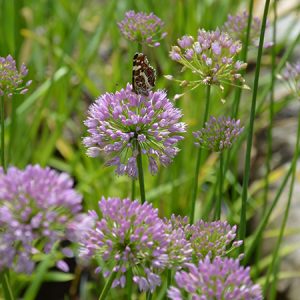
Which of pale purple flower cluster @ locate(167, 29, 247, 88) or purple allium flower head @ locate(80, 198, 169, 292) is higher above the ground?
pale purple flower cluster @ locate(167, 29, 247, 88)

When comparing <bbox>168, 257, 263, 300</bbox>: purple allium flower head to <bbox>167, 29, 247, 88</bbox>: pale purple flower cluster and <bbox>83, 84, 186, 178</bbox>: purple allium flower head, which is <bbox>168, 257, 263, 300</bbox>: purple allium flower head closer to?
<bbox>83, 84, 186, 178</bbox>: purple allium flower head

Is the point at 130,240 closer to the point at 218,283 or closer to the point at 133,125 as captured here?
the point at 218,283

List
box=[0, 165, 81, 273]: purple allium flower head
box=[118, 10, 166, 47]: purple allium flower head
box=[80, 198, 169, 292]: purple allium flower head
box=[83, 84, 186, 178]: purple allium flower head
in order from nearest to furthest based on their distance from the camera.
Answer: box=[0, 165, 81, 273]: purple allium flower head
box=[80, 198, 169, 292]: purple allium flower head
box=[83, 84, 186, 178]: purple allium flower head
box=[118, 10, 166, 47]: purple allium flower head

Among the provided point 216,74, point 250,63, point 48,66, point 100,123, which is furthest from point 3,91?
point 250,63

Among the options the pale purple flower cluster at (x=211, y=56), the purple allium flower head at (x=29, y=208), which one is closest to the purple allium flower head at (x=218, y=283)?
the purple allium flower head at (x=29, y=208)

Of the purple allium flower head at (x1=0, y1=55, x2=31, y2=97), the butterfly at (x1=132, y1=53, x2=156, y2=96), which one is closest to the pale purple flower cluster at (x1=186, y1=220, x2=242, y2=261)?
the butterfly at (x1=132, y1=53, x2=156, y2=96)

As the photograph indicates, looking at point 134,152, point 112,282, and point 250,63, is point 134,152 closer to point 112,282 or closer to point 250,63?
point 112,282
